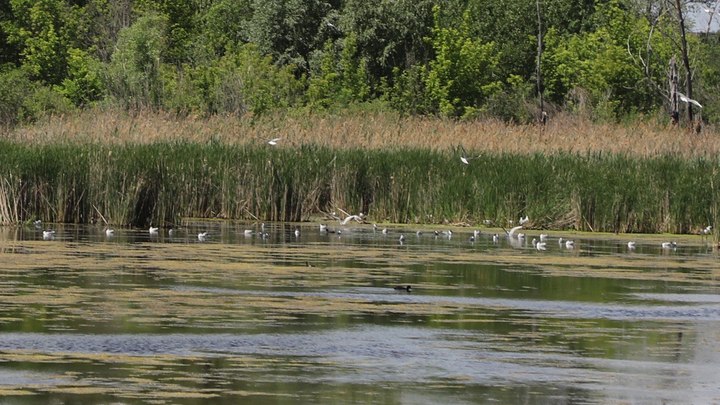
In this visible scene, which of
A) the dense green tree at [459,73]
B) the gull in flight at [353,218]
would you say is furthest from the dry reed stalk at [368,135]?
the dense green tree at [459,73]

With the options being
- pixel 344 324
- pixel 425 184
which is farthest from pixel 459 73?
pixel 344 324

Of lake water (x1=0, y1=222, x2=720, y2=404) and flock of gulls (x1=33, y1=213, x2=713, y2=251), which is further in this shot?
flock of gulls (x1=33, y1=213, x2=713, y2=251)

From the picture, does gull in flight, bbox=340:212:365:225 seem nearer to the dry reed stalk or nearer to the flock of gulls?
the flock of gulls

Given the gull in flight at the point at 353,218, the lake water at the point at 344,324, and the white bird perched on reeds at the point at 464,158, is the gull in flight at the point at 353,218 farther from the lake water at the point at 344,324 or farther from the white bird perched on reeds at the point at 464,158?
the lake water at the point at 344,324

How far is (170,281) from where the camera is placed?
14.0m

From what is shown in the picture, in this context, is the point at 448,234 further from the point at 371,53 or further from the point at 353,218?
the point at 371,53

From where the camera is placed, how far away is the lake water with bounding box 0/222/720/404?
8.66 m

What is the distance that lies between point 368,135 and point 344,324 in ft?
56.6

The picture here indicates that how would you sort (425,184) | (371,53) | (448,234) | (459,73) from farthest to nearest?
(371,53) → (459,73) → (425,184) → (448,234)

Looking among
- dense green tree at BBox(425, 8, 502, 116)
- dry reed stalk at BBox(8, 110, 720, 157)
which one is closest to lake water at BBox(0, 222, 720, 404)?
dry reed stalk at BBox(8, 110, 720, 157)

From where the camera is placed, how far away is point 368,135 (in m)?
28.5

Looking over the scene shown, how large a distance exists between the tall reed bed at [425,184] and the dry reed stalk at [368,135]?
1.24m

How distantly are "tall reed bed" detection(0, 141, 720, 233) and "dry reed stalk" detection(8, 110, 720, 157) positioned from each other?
1.24 metres

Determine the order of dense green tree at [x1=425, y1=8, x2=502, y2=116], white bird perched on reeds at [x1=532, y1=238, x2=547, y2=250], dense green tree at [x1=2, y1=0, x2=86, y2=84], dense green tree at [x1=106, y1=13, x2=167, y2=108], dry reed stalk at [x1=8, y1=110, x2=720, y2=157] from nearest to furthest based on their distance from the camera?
white bird perched on reeds at [x1=532, y1=238, x2=547, y2=250], dry reed stalk at [x1=8, y1=110, x2=720, y2=157], dense green tree at [x1=106, y1=13, x2=167, y2=108], dense green tree at [x1=425, y1=8, x2=502, y2=116], dense green tree at [x1=2, y1=0, x2=86, y2=84]
